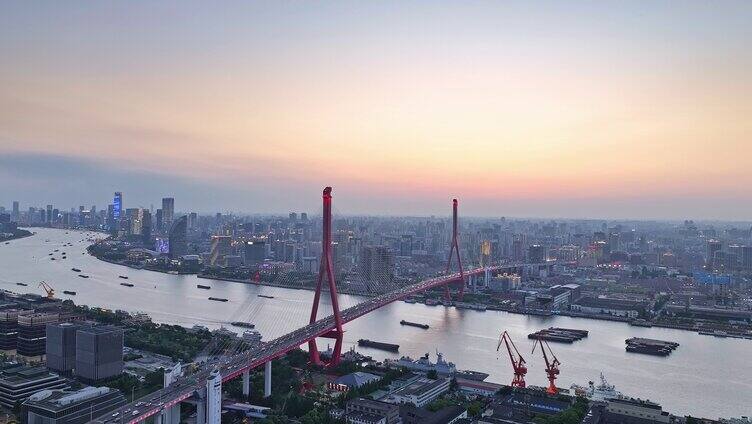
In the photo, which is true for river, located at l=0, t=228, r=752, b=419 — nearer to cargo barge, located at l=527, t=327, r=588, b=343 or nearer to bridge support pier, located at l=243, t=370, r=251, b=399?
cargo barge, located at l=527, t=327, r=588, b=343

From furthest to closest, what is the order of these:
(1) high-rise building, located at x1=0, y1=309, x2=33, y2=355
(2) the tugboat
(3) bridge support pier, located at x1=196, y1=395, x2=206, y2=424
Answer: (1) high-rise building, located at x1=0, y1=309, x2=33, y2=355 < (2) the tugboat < (3) bridge support pier, located at x1=196, y1=395, x2=206, y2=424

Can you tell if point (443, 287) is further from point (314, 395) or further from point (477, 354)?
point (314, 395)

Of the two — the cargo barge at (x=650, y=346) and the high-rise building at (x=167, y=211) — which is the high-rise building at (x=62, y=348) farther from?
the high-rise building at (x=167, y=211)

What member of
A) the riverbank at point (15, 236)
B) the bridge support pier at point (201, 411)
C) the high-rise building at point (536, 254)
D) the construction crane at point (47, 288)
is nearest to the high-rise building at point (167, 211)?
the riverbank at point (15, 236)

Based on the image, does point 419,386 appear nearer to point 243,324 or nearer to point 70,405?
point 70,405

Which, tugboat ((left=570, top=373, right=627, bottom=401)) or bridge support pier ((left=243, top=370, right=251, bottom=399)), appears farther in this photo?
tugboat ((left=570, top=373, right=627, bottom=401))

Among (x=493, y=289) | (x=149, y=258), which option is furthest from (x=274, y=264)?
(x=493, y=289)

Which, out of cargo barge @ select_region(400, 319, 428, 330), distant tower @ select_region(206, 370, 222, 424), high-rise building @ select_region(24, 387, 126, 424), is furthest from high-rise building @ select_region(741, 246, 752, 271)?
high-rise building @ select_region(24, 387, 126, 424)

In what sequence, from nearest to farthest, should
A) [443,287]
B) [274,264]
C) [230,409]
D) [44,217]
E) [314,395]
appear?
[230,409] < [314,395] < [443,287] < [274,264] < [44,217]
